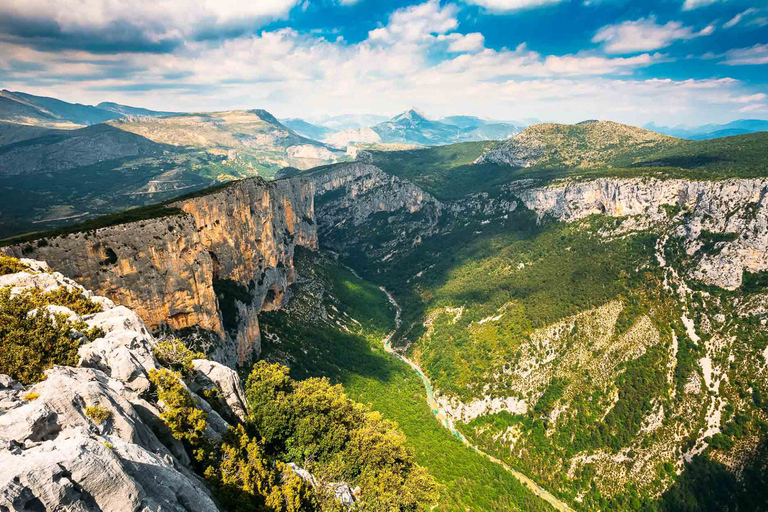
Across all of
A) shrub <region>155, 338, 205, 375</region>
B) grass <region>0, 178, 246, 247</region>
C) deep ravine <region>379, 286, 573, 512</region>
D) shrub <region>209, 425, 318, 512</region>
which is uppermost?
grass <region>0, 178, 246, 247</region>

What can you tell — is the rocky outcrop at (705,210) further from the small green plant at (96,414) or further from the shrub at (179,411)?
the small green plant at (96,414)

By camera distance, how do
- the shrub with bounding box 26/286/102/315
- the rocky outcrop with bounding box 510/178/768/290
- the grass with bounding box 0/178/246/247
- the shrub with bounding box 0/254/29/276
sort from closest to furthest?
1. the shrub with bounding box 26/286/102/315
2. the shrub with bounding box 0/254/29/276
3. the grass with bounding box 0/178/246/247
4. the rocky outcrop with bounding box 510/178/768/290

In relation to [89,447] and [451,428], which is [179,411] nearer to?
[89,447]

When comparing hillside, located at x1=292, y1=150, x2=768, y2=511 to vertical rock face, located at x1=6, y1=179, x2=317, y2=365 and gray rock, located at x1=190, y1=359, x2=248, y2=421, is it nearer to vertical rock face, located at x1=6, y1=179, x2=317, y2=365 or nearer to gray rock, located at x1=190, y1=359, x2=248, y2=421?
vertical rock face, located at x1=6, y1=179, x2=317, y2=365

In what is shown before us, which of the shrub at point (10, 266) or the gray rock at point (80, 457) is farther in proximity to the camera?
the shrub at point (10, 266)

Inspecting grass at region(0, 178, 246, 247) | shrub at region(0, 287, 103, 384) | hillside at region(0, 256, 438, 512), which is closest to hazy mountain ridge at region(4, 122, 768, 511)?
grass at region(0, 178, 246, 247)

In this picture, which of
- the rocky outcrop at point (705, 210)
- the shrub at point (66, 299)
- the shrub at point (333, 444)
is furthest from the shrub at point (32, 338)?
the rocky outcrop at point (705, 210)
